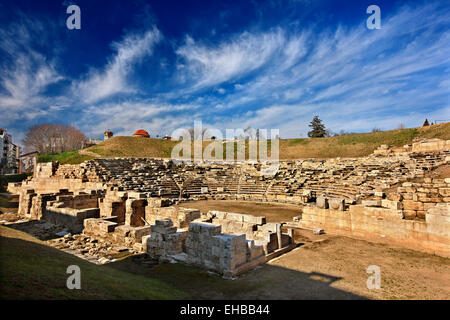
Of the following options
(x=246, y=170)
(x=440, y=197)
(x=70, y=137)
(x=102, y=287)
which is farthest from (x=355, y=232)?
(x=70, y=137)

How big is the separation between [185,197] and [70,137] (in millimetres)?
44975

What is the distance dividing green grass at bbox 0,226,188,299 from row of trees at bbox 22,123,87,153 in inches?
2057

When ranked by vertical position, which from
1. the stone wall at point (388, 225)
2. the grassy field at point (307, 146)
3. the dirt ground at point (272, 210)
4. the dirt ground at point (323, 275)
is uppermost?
the grassy field at point (307, 146)

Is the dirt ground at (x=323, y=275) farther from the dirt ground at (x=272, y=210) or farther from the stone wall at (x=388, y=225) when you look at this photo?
the dirt ground at (x=272, y=210)

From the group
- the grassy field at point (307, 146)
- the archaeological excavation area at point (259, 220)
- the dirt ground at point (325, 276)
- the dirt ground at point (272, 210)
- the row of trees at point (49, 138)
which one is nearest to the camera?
the dirt ground at point (325, 276)

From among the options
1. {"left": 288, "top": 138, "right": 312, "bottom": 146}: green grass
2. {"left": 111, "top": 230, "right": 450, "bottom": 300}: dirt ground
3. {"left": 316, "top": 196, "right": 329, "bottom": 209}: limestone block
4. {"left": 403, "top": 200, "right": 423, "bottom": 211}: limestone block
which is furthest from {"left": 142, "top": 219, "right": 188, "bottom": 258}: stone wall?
{"left": 288, "top": 138, "right": 312, "bottom": 146}: green grass

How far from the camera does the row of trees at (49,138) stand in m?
48.6

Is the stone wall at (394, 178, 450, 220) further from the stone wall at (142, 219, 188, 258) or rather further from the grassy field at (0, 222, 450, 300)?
the stone wall at (142, 219, 188, 258)

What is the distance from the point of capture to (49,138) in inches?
1964

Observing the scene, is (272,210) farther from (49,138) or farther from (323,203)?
(49,138)

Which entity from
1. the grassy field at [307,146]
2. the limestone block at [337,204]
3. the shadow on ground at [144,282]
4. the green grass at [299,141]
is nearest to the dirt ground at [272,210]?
the limestone block at [337,204]

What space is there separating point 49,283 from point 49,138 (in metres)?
56.2

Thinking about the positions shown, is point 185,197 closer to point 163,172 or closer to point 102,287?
point 163,172

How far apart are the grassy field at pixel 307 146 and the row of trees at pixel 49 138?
968cm
